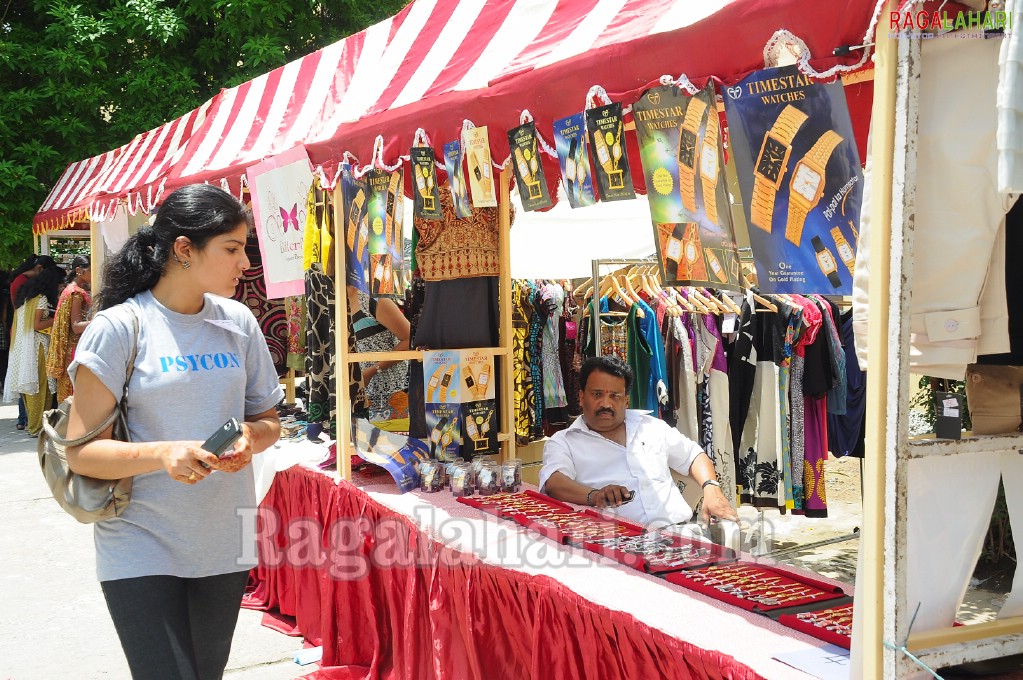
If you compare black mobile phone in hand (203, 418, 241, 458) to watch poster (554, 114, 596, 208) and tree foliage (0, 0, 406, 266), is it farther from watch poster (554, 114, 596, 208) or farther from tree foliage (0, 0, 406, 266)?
tree foliage (0, 0, 406, 266)

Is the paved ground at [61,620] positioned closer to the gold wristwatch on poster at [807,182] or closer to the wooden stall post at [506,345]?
the wooden stall post at [506,345]

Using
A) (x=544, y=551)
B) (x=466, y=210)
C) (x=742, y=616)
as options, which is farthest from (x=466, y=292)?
(x=742, y=616)

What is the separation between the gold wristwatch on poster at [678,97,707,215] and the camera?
233cm

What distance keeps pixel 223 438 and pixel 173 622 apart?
48 cm

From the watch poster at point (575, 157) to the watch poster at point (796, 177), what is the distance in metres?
0.57

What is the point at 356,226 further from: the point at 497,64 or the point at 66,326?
the point at 66,326

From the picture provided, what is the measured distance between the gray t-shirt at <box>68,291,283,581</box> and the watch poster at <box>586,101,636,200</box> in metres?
1.20

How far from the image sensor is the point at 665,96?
2391 millimetres

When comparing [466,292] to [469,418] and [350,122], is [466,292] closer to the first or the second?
[469,418]

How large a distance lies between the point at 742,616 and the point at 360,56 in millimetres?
4105

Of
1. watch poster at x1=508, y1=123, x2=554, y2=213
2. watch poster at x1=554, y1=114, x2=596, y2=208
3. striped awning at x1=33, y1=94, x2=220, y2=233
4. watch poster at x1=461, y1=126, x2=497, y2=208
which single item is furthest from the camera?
striped awning at x1=33, y1=94, x2=220, y2=233

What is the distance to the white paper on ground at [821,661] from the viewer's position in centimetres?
189

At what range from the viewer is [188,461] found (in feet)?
6.34

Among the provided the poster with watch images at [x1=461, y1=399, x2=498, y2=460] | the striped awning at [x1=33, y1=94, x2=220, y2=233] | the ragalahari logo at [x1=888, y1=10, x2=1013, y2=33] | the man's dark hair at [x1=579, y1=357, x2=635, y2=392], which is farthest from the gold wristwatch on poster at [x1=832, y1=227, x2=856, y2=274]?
the striped awning at [x1=33, y1=94, x2=220, y2=233]
